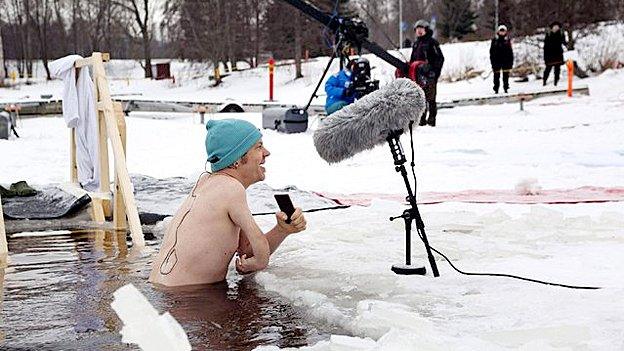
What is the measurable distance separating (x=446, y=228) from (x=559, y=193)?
2016mm

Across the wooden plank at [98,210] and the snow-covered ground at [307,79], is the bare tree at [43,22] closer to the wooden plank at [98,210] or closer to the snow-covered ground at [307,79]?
the snow-covered ground at [307,79]

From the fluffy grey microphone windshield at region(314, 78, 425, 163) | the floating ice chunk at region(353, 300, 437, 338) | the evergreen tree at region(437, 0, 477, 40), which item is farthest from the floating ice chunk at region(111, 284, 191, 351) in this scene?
the evergreen tree at region(437, 0, 477, 40)

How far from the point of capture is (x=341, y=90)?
471 inches

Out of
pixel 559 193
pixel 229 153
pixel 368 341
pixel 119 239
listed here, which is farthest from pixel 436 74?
pixel 368 341

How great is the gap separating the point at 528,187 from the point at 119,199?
Result: 3.46 meters

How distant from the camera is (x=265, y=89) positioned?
33.2 metres

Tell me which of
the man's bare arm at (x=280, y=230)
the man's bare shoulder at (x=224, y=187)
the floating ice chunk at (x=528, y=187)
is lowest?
the floating ice chunk at (x=528, y=187)

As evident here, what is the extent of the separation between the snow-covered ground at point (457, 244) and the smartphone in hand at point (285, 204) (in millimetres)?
320

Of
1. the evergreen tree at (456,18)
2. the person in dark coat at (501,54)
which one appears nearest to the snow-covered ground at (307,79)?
the person in dark coat at (501,54)

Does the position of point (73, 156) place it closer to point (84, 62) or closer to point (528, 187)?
point (84, 62)

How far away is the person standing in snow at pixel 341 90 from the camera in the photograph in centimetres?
1188

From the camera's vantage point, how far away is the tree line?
28.1 meters

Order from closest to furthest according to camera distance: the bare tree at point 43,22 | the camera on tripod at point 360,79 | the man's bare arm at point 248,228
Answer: the man's bare arm at point 248,228, the camera on tripod at point 360,79, the bare tree at point 43,22

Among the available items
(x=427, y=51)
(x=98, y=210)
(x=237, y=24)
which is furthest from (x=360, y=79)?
(x=237, y=24)
